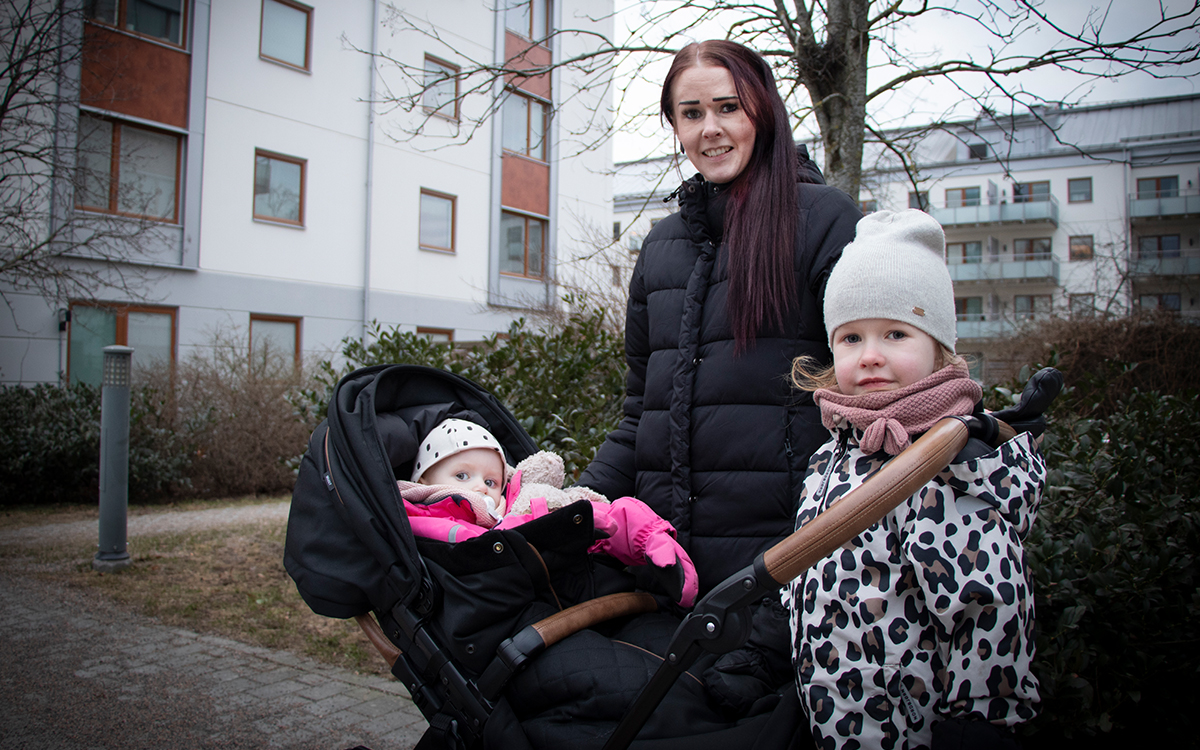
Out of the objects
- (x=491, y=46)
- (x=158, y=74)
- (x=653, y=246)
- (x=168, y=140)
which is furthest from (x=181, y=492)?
(x=491, y=46)

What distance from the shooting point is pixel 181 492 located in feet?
32.8

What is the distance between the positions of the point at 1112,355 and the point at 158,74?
14.7 meters

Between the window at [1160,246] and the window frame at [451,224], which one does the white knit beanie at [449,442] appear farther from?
the window at [1160,246]

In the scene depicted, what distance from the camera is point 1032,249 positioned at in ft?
119

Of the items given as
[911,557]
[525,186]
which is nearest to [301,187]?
[525,186]

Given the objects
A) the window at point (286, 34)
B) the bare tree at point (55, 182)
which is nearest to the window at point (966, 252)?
the window at point (286, 34)

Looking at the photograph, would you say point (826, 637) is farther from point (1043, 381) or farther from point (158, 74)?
point (158, 74)

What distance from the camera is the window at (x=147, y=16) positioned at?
11.9 metres

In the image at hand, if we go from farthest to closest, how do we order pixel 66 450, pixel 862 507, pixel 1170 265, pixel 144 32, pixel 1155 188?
pixel 1155 188, pixel 1170 265, pixel 144 32, pixel 66 450, pixel 862 507

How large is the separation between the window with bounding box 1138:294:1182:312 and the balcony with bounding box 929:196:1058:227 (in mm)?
25268

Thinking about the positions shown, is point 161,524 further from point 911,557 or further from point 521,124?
point 521,124

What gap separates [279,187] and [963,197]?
115 ft

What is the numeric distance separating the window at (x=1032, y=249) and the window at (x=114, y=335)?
36725 mm

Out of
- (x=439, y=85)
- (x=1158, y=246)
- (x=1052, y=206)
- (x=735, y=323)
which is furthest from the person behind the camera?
(x=1052, y=206)
